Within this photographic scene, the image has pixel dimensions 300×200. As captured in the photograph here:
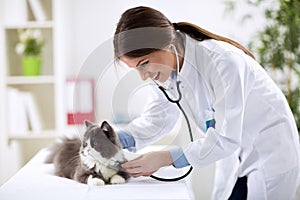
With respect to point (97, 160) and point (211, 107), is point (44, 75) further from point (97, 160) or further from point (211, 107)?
point (211, 107)

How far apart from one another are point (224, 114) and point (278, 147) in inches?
11.4

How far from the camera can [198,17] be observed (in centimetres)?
301

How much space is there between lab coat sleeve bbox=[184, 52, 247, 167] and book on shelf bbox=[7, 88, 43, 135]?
1.73 meters

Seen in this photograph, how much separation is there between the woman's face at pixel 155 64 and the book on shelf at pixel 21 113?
1.68 m

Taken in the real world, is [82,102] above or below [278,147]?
above

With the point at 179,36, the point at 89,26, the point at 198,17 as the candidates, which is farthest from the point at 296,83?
the point at 179,36

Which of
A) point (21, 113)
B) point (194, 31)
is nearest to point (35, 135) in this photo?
point (21, 113)

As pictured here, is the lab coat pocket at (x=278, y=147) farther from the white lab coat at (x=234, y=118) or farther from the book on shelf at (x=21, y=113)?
the book on shelf at (x=21, y=113)

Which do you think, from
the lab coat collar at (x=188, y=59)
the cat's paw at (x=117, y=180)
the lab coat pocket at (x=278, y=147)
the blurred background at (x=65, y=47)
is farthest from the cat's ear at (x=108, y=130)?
the blurred background at (x=65, y=47)

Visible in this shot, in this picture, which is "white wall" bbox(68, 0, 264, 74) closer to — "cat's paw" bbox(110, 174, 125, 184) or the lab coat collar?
the lab coat collar

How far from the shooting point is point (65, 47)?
297 cm

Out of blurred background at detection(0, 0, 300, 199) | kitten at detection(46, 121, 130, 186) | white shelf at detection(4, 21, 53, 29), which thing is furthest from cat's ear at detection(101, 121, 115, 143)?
white shelf at detection(4, 21, 53, 29)

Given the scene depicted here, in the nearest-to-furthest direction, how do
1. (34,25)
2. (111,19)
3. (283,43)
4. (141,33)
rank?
(141,33)
(283,43)
(34,25)
(111,19)

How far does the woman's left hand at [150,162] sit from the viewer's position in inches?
57.2
